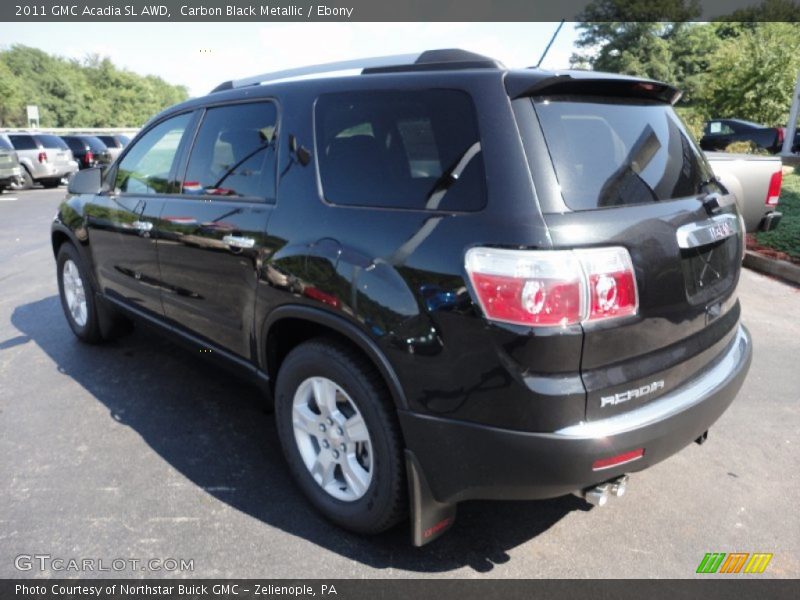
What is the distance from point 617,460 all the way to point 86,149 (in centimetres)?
2434

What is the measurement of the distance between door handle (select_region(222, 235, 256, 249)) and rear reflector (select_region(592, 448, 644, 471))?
5.65 feet

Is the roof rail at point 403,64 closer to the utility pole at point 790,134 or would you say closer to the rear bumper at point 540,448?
the rear bumper at point 540,448

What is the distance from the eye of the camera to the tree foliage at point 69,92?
2175 inches

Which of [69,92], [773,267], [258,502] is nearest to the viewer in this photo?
[258,502]

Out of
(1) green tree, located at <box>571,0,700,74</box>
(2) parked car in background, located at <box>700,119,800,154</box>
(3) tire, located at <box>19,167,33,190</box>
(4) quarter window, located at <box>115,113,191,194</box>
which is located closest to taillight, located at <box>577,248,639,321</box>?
(4) quarter window, located at <box>115,113,191,194</box>

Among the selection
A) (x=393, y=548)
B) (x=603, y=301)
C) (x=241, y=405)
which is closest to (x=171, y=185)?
(x=241, y=405)

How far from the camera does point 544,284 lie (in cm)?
182

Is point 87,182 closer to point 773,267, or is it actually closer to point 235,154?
point 235,154

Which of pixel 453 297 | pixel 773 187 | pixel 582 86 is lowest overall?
pixel 773 187

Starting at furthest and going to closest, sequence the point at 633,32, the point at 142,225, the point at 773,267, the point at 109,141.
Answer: the point at 633,32
the point at 109,141
the point at 773,267
the point at 142,225

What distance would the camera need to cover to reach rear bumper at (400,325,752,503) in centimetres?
190

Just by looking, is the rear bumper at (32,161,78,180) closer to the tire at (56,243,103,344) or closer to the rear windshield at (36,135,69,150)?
the rear windshield at (36,135,69,150)

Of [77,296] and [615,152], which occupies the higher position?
[615,152]

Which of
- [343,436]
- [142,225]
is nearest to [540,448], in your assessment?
[343,436]
